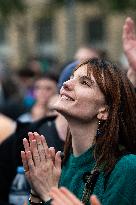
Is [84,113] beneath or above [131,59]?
beneath

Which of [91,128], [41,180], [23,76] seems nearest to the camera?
[41,180]

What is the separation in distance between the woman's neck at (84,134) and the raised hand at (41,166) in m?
0.20

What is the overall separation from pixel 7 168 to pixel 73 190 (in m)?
0.98

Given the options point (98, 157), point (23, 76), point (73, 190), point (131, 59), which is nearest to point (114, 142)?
point (98, 157)

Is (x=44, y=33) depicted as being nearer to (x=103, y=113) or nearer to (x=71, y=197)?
(x=103, y=113)

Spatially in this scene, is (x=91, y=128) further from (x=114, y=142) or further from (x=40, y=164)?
(x=40, y=164)

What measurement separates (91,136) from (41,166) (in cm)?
32

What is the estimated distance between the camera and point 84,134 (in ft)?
9.93

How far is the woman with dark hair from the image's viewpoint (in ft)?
9.34

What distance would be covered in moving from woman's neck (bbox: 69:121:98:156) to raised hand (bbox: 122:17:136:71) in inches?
35.3

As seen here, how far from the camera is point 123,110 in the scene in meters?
3.01

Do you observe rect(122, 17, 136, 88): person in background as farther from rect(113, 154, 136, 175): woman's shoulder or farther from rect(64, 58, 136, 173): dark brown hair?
rect(113, 154, 136, 175): woman's shoulder

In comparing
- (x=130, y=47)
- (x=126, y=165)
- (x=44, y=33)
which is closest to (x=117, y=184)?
(x=126, y=165)

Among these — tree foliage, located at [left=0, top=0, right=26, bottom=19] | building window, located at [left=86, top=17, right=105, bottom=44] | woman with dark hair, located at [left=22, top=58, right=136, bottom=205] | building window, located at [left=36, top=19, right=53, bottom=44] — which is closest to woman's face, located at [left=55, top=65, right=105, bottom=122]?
woman with dark hair, located at [left=22, top=58, right=136, bottom=205]
